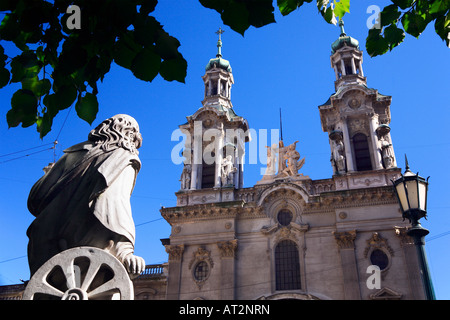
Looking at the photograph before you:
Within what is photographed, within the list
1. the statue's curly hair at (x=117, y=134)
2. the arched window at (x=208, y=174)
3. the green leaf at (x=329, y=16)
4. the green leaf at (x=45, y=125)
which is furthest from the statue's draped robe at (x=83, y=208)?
the arched window at (x=208, y=174)

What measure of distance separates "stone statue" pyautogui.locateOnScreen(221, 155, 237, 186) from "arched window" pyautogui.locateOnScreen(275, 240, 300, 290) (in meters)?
5.77

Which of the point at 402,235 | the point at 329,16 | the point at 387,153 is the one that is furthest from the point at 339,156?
the point at 329,16

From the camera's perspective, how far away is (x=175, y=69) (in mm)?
3506

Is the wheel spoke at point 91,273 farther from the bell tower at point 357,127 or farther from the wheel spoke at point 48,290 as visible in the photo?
the bell tower at point 357,127

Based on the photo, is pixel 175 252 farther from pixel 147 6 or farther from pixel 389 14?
pixel 147 6

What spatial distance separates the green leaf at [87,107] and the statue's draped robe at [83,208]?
1.17 meters

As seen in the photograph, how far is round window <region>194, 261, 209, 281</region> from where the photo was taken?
24734 millimetres

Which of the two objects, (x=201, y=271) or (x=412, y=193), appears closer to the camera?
(x=412, y=193)

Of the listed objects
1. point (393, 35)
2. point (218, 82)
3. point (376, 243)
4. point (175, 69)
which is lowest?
point (175, 69)

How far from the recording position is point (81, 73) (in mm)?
3641

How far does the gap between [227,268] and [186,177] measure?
301 inches

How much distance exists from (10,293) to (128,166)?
100ft
